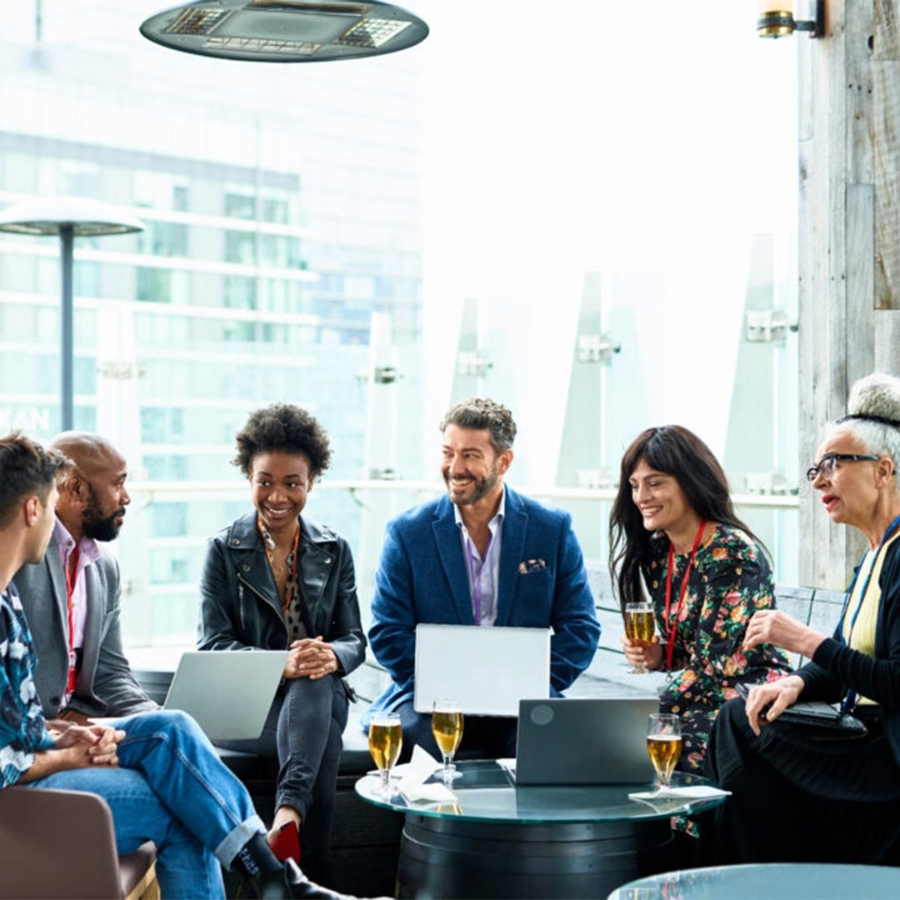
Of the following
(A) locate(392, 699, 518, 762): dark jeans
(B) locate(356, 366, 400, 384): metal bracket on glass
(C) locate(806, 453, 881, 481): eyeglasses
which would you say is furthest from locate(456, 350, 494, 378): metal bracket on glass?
(C) locate(806, 453, 881, 481): eyeglasses

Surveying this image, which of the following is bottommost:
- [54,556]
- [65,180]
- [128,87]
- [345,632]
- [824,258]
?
[345,632]

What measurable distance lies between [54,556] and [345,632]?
856mm

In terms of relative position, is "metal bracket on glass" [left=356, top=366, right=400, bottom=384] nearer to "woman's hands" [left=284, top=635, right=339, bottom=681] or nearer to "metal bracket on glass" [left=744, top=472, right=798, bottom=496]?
"metal bracket on glass" [left=744, top=472, right=798, bottom=496]

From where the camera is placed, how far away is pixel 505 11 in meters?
8.20

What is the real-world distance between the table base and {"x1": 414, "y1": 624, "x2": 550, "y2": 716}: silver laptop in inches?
19.4

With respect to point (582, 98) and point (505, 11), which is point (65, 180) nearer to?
point (505, 11)

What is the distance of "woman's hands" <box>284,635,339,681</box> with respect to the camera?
334cm

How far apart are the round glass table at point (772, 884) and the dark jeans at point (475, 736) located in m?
A: 1.18

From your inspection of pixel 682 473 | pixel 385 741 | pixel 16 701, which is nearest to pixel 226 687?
pixel 385 741

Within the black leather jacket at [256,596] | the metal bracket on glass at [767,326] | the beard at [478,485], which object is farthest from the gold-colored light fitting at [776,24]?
the black leather jacket at [256,596]

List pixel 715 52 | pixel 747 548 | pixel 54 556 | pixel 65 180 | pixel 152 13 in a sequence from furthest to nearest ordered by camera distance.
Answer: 1. pixel 65 180
2. pixel 715 52
3. pixel 747 548
4. pixel 54 556
5. pixel 152 13

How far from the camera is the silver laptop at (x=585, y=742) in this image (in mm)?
2711

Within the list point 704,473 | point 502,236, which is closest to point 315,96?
point 502,236

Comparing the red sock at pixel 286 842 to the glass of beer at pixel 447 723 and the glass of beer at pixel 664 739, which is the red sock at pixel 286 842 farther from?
the glass of beer at pixel 664 739
